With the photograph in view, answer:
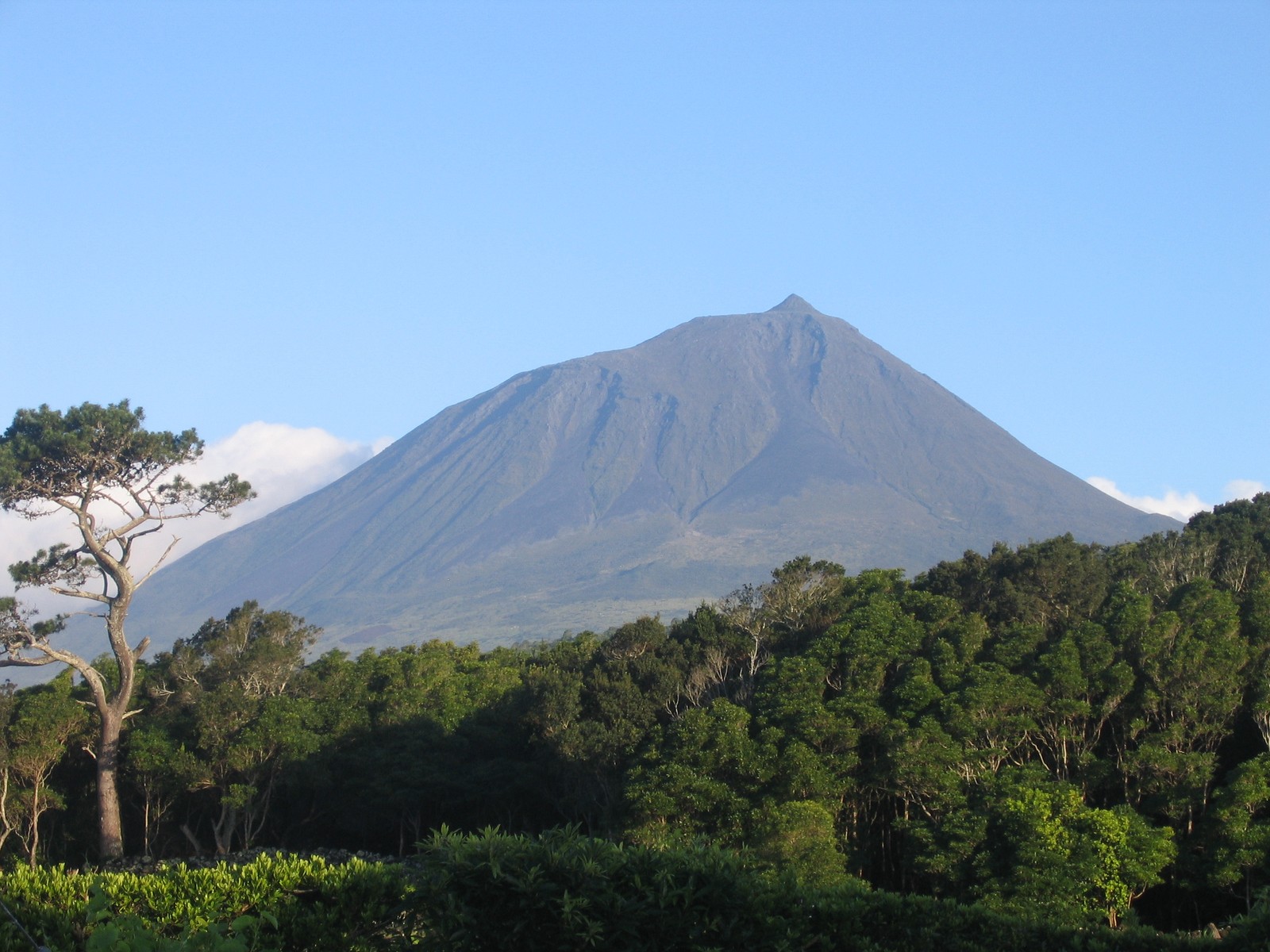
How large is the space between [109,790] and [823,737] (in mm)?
14513

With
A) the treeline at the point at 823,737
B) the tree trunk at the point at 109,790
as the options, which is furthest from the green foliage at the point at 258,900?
the tree trunk at the point at 109,790

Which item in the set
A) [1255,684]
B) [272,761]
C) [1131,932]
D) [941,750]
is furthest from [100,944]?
[272,761]

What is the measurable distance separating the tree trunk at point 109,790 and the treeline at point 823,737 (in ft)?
11.1

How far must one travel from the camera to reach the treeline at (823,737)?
20.1 metres

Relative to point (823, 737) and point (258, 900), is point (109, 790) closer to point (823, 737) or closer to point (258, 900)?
point (258, 900)

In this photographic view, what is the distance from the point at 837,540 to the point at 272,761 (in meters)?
164

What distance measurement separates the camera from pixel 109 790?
25328 mm

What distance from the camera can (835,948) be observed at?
39.4ft

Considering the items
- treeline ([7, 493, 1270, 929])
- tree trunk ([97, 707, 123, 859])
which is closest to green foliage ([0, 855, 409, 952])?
treeline ([7, 493, 1270, 929])

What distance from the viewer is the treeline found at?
65.9 ft

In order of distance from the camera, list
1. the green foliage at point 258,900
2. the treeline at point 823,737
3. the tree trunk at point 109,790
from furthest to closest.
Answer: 1. the tree trunk at point 109,790
2. the treeline at point 823,737
3. the green foliage at point 258,900

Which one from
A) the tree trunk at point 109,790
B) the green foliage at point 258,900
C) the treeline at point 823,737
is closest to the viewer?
the green foliage at point 258,900

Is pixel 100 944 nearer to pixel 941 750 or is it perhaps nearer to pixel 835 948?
pixel 835 948

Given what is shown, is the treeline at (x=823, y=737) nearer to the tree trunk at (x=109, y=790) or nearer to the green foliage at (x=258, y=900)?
the tree trunk at (x=109, y=790)
